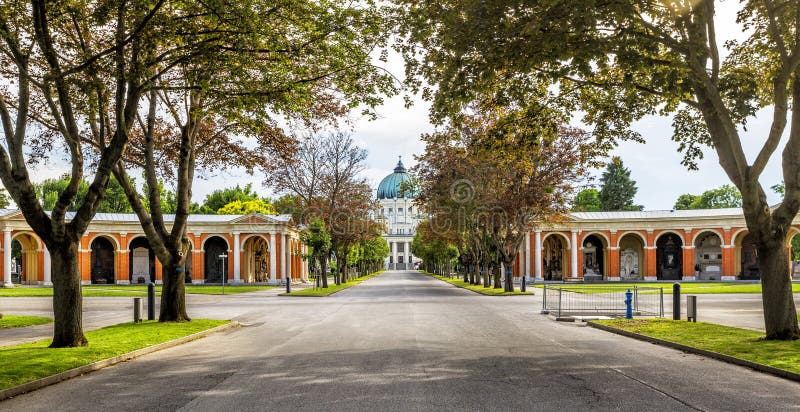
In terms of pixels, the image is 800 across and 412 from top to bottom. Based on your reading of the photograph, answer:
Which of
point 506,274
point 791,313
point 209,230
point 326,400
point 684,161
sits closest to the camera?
point 326,400

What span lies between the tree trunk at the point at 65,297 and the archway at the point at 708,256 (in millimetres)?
62617

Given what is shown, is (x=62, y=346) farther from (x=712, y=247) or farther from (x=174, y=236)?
(x=712, y=247)

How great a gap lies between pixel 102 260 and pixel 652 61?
63.6m

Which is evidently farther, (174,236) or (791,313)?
(174,236)

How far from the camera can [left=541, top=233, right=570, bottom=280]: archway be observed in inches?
2768

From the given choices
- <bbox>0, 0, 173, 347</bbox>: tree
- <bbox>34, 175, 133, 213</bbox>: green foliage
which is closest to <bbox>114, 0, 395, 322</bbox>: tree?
<bbox>0, 0, 173, 347</bbox>: tree

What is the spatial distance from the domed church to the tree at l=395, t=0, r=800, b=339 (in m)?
167

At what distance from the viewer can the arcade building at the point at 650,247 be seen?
209 ft

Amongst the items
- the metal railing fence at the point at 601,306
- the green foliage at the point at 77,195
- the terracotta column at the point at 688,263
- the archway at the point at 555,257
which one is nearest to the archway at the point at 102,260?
the green foliage at the point at 77,195

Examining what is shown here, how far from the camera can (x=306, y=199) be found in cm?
5169

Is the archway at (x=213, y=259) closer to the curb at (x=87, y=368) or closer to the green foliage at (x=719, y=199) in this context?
the curb at (x=87, y=368)

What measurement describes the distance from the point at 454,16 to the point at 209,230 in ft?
184

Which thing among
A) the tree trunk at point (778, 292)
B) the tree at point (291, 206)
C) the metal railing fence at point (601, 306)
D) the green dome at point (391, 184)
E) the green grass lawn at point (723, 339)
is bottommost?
the metal railing fence at point (601, 306)

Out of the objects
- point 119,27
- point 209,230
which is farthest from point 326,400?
point 209,230
